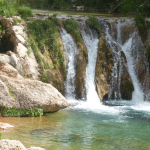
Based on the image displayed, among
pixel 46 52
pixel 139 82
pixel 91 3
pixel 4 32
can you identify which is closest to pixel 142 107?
pixel 139 82

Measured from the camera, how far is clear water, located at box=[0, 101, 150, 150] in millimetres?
7637

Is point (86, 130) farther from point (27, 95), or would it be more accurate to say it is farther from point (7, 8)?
point (7, 8)

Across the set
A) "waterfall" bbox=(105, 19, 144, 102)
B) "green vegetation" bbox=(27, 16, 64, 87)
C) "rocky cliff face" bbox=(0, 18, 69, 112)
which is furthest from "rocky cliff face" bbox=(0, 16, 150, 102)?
"rocky cliff face" bbox=(0, 18, 69, 112)

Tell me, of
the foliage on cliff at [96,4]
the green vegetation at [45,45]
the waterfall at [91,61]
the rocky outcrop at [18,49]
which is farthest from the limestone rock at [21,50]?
the foliage on cliff at [96,4]

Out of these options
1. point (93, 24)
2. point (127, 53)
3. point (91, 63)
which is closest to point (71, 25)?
point (93, 24)

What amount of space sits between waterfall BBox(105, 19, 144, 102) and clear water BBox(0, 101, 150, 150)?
3653 mm

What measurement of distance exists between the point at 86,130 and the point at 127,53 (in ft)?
30.5

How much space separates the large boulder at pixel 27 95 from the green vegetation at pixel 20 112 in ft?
0.41

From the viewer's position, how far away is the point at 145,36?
18.1m

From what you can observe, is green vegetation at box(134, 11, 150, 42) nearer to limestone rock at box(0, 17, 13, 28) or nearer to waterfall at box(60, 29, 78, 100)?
waterfall at box(60, 29, 78, 100)

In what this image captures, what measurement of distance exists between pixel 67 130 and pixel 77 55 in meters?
7.52

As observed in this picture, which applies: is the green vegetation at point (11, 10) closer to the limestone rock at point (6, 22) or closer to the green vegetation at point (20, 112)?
the limestone rock at point (6, 22)

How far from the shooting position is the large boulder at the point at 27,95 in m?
10.8

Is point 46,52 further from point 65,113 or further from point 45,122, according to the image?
point 45,122
